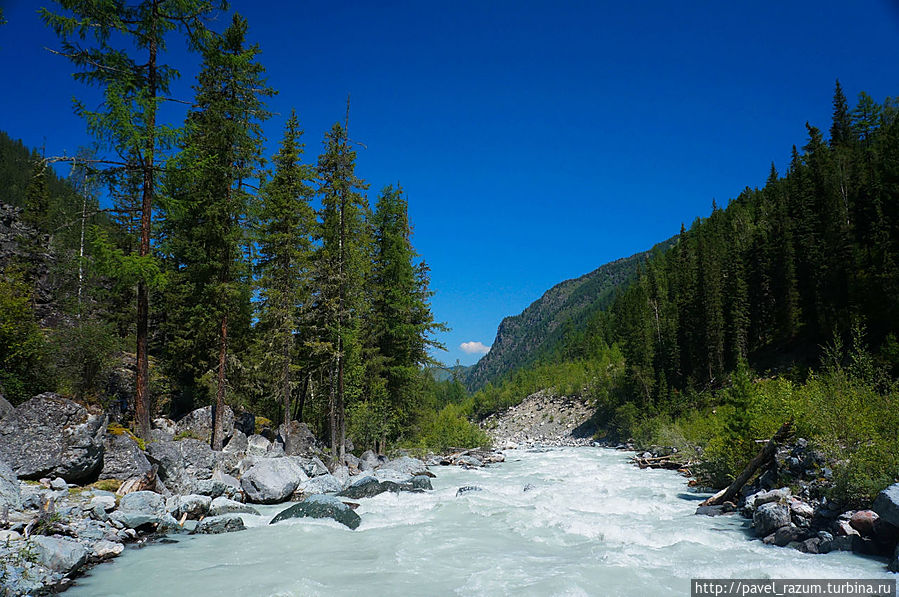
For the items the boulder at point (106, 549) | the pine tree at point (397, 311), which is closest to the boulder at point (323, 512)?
the boulder at point (106, 549)

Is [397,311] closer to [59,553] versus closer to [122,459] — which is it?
[122,459]

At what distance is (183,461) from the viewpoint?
14.2 meters

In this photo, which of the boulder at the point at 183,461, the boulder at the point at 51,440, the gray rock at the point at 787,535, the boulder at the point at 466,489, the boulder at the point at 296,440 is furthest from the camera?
the boulder at the point at 296,440

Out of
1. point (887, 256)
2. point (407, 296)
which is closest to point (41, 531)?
point (407, 296)

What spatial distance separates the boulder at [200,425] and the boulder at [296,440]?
98.5 inches

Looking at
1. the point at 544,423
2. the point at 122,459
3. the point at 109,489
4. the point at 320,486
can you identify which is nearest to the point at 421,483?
the point at 320,486

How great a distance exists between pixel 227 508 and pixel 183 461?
112 inches

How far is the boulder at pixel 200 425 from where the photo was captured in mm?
18156

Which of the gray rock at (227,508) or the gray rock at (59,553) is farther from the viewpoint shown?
the gray rock at (227,508)

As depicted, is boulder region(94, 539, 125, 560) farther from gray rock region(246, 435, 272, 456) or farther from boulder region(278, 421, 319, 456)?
boulder region(278, 421, 319, 456)

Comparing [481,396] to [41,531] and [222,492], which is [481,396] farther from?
[41,531]

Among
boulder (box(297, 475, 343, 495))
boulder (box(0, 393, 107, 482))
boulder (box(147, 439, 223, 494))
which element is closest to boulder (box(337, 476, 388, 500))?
boulder (box(297, 475, 343, 495))

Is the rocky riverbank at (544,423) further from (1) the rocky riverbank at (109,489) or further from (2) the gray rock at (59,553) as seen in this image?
(2) the gray rock at (59,553)

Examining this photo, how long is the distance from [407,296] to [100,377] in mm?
16496
